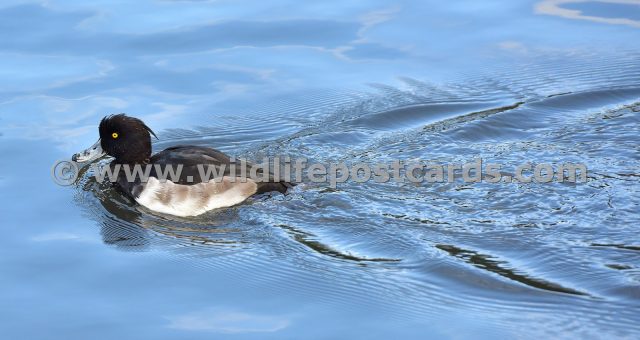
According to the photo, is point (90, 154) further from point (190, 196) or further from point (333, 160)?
point (333, 160)

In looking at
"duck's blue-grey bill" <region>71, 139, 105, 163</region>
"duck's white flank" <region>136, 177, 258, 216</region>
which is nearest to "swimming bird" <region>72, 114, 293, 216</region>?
"duck's white flank" <region>136, 177, 258, 216</region>

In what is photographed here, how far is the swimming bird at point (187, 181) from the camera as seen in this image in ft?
35.0

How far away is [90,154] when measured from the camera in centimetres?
1120

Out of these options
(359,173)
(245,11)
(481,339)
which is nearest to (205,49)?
(245,11)

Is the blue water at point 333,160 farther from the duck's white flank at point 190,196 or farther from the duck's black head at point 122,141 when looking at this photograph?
the duck's black head at point 122,141

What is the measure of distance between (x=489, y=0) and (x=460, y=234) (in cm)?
666

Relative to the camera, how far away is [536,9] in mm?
15000

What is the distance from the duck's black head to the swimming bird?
11 millimetres

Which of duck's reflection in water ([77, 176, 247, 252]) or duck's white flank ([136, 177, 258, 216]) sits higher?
duck's white flank ([136, 177, 258, 216])

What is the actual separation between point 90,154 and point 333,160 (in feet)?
8.63

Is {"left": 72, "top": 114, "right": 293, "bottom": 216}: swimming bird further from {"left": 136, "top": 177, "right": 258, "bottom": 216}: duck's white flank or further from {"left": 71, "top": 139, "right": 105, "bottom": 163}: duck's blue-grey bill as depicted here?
{"left": 71, "top": 139, "right": 105, "bottom": 163}: duck's blue-grey bill

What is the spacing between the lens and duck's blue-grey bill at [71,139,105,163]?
36.6ft

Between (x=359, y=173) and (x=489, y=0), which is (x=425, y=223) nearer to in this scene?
(x=359, y=173)

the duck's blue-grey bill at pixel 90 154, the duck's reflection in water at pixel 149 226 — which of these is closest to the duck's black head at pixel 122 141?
the duck's blue-grey bill at pixel 90 154
